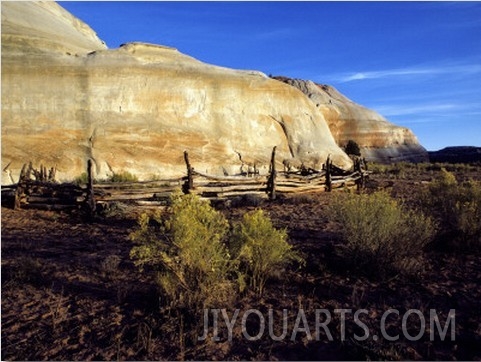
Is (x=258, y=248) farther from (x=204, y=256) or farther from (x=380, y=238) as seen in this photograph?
(x=380, y=238)

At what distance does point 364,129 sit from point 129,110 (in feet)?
105

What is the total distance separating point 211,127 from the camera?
23.6 metres

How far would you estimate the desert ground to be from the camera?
3.70 m

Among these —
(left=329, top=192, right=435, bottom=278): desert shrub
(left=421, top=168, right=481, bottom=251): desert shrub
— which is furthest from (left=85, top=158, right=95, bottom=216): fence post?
(left=421, top=168, right=481, bottom=251): desert shrub

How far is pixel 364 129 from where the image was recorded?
46844 mm

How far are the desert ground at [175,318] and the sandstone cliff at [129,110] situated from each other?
13.3 metres

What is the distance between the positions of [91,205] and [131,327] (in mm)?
7147

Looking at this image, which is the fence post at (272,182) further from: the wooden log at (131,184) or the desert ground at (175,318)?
the desert ground at (175,318)

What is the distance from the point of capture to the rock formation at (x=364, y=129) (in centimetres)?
4575

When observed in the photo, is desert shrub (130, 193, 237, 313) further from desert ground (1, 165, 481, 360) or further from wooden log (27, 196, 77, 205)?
wooden log (27, 196, 77, 205)

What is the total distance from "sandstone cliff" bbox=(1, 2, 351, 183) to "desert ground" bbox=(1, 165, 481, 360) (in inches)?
523

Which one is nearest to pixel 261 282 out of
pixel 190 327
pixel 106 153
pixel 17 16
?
pixel 190 327

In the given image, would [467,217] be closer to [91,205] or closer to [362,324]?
[362,324]

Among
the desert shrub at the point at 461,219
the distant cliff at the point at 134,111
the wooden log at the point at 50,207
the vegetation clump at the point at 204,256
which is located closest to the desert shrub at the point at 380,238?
the desert shrub at the point at 461,219
